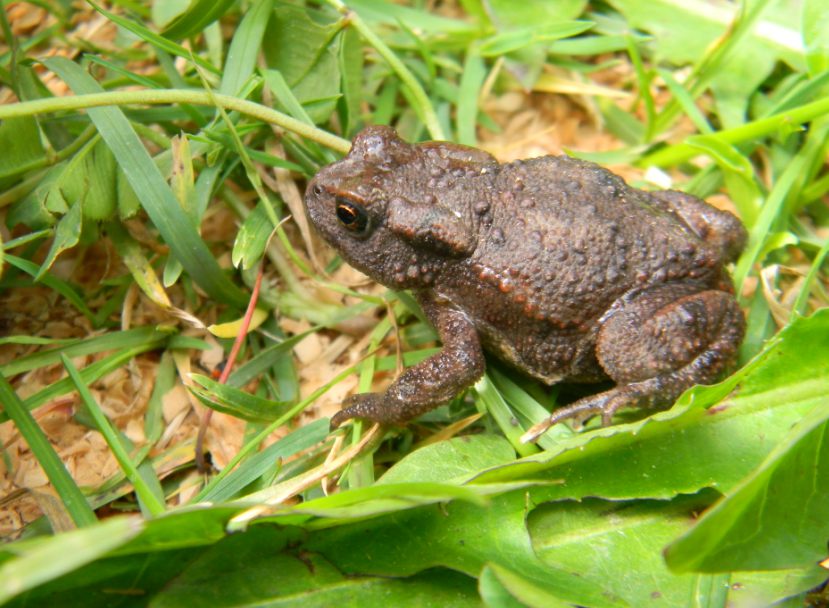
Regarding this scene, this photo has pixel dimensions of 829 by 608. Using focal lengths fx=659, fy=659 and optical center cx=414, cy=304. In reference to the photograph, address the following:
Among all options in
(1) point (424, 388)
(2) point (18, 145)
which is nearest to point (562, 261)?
(1) point (424, 388)

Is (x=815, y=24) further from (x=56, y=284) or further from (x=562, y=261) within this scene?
(x=56, y=284)

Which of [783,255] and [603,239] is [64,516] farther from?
[783,255]

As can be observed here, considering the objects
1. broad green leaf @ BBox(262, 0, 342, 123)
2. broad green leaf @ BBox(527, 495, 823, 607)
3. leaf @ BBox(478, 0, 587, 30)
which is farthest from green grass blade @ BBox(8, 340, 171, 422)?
leaf @ BBox(478, 0, 587, 30)

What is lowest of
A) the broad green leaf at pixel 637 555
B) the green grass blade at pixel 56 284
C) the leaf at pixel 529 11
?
the broad green leaf at pixel 637 555

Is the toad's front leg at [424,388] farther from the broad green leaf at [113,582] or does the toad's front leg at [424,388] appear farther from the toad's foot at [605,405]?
the broad green leaf at [113,582]

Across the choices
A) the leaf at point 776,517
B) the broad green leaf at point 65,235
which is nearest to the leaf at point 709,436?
the leaf at point 776,517

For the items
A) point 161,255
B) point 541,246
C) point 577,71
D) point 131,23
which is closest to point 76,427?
point 161,255
